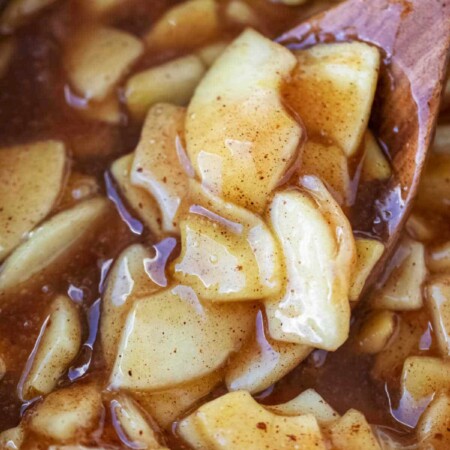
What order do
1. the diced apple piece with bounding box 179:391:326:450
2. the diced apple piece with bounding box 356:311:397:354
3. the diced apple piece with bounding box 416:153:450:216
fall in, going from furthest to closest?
the diced apple piece with bounding box 416:153:450:216 < the diced apple piece with bounding box 356:311:397:354 < the diced apple piece with bounding box 179:391:326:450

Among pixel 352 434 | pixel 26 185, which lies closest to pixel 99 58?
pixel 26 185

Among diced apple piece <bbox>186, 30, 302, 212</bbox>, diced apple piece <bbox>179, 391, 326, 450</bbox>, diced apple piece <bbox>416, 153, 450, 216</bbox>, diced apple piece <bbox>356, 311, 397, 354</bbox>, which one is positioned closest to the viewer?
diced apple piece <bbox>179, 391, 326, 450</bbox>

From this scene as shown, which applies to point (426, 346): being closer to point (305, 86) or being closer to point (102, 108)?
point (305, 86)

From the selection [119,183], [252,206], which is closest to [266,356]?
[252,206]

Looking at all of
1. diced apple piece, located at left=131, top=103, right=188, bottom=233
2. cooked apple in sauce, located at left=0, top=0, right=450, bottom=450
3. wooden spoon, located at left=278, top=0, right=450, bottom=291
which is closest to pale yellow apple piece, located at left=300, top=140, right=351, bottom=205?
cooked apple in sauce, located at left=0, top=0, right=450, bottom=450

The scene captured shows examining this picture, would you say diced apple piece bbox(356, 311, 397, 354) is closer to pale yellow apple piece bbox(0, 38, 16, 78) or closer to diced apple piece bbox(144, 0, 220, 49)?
diced apple piece bbox(144, 0, 220, 49)

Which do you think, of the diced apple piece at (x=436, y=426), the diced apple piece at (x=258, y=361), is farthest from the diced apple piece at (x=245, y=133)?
the diced apple piece at (x=436, y=426)

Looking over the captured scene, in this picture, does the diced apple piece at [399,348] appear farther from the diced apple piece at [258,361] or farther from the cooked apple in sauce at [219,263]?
the diced apple piece at [258,361]
